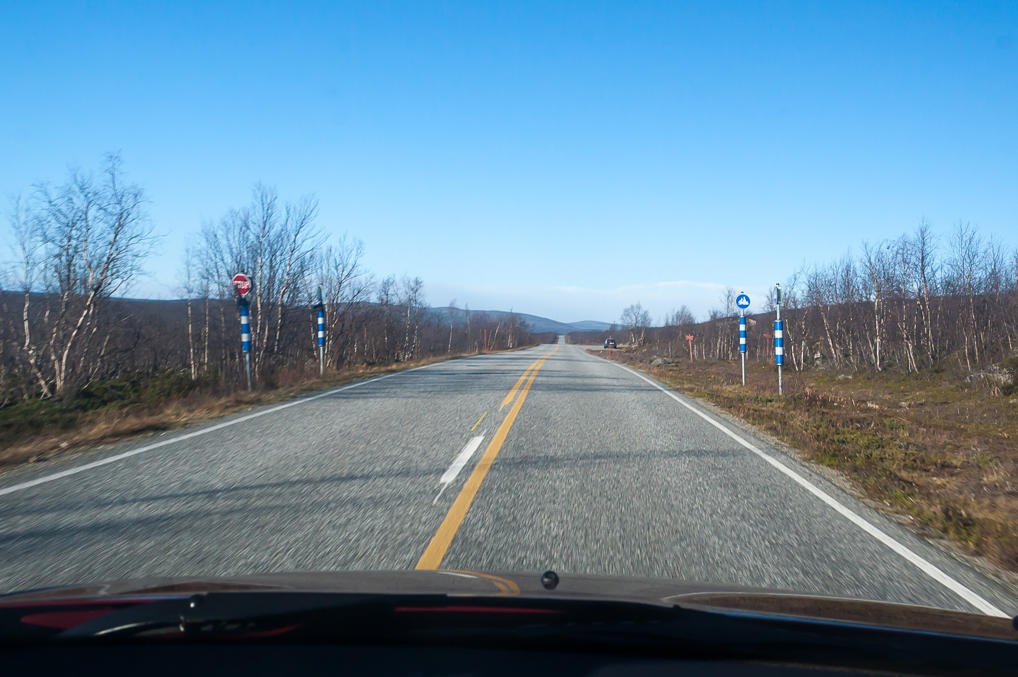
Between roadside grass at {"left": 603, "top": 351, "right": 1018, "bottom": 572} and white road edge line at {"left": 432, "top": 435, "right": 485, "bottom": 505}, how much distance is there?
13.4 feet

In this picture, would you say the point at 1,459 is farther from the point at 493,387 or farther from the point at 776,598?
the point at 493,387

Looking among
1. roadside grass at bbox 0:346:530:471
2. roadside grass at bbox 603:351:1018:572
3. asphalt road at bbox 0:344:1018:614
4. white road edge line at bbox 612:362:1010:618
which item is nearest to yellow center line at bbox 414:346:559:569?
asphalt road at bbox 0:344:1018:614

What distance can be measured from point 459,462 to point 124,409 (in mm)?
9226

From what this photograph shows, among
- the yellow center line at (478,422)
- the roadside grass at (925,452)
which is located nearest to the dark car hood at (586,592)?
the roadside grass at (925,452)

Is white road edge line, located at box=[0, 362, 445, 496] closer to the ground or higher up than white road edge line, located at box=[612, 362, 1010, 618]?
higher up

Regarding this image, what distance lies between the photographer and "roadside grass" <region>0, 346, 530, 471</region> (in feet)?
28.9

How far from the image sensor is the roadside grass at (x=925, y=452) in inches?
208

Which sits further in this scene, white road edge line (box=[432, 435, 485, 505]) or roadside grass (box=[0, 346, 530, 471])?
roadside grass (box=[0, 346, 530, 471])

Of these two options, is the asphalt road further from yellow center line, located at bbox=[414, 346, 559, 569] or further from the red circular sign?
the red circular sign

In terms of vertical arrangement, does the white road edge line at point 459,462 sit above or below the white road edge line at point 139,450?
below

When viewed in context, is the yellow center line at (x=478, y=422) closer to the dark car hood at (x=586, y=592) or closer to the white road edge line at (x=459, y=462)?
the white road edge line at (x=459, y=462)

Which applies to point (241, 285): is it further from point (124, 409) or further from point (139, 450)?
point (139, 450)

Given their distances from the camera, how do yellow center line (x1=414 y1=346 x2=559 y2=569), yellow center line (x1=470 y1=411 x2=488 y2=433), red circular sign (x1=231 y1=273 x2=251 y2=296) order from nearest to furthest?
yellow center line (x1=414 y1=346 x2=559 y2=569), yellow center line (x1=470 y1=411 x2=488 y2=433), red circular sign (x1=231 y1=273 x2=251 y2=296)

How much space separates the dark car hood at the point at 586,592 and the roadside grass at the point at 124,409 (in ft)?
20.2
